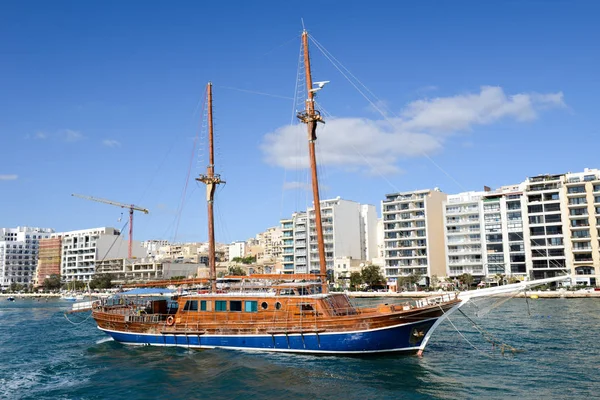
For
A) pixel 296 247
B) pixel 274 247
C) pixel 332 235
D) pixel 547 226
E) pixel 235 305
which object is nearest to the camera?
pixel 235 305

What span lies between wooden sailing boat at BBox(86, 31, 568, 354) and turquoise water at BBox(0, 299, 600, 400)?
0.77m

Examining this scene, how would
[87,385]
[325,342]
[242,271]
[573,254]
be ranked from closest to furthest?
1. [87,385]
2. [325,342]
3. [573,254]
4. [242,271]

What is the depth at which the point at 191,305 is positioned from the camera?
1283 inches

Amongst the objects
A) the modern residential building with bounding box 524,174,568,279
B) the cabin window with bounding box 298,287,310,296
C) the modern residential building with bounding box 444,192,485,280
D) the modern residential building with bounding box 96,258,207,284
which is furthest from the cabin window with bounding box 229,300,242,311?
the modern residential building with bounding box 96,258,207,284

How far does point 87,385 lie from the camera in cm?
2436

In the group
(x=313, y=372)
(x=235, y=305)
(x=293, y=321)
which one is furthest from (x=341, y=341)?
(x=235, y=305)

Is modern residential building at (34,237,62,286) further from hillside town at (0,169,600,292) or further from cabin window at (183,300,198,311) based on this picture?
cabin window at (183,300,198,311)

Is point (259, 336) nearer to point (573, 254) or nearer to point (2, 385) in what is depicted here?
point (2, 385)

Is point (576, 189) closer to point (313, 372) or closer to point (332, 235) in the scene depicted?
point (332, 235)

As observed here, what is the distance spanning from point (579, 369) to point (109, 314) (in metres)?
28.8

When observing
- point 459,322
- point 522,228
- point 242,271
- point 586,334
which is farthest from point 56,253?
point 586,334

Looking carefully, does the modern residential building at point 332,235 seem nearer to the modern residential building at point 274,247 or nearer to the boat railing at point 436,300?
the modern residential building at point 274,247

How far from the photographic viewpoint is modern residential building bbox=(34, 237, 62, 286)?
7092 inches

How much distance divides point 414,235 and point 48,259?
136 m
